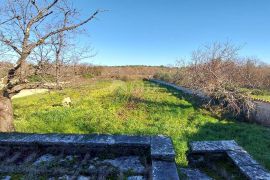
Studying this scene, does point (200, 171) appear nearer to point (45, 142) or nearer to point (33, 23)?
point (45, 142)

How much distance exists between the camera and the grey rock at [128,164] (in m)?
3.11

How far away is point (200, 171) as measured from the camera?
3.45 m

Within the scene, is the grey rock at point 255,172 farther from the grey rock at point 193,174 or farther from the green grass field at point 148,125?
the green grass field at point 148,125

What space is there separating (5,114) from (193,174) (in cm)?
642

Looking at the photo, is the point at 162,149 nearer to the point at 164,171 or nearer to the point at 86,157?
the point at 164,171

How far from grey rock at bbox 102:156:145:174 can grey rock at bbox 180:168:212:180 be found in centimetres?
53

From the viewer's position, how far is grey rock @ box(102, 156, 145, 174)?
3.11 meters

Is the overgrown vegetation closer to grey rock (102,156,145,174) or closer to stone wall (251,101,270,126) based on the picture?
stone wall (251,101,270,126)

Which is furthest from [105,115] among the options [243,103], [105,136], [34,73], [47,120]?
[105,136]

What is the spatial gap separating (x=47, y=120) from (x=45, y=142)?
32.0ft

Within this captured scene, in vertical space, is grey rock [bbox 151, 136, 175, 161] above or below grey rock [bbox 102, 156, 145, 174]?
above

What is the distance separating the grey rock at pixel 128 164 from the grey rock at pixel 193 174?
0.53 meters

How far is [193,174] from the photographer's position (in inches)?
131

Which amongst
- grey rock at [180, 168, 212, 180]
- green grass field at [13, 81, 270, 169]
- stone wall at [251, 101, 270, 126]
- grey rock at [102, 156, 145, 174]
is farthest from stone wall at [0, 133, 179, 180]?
stone wall at [251, 101, 270, 126]
